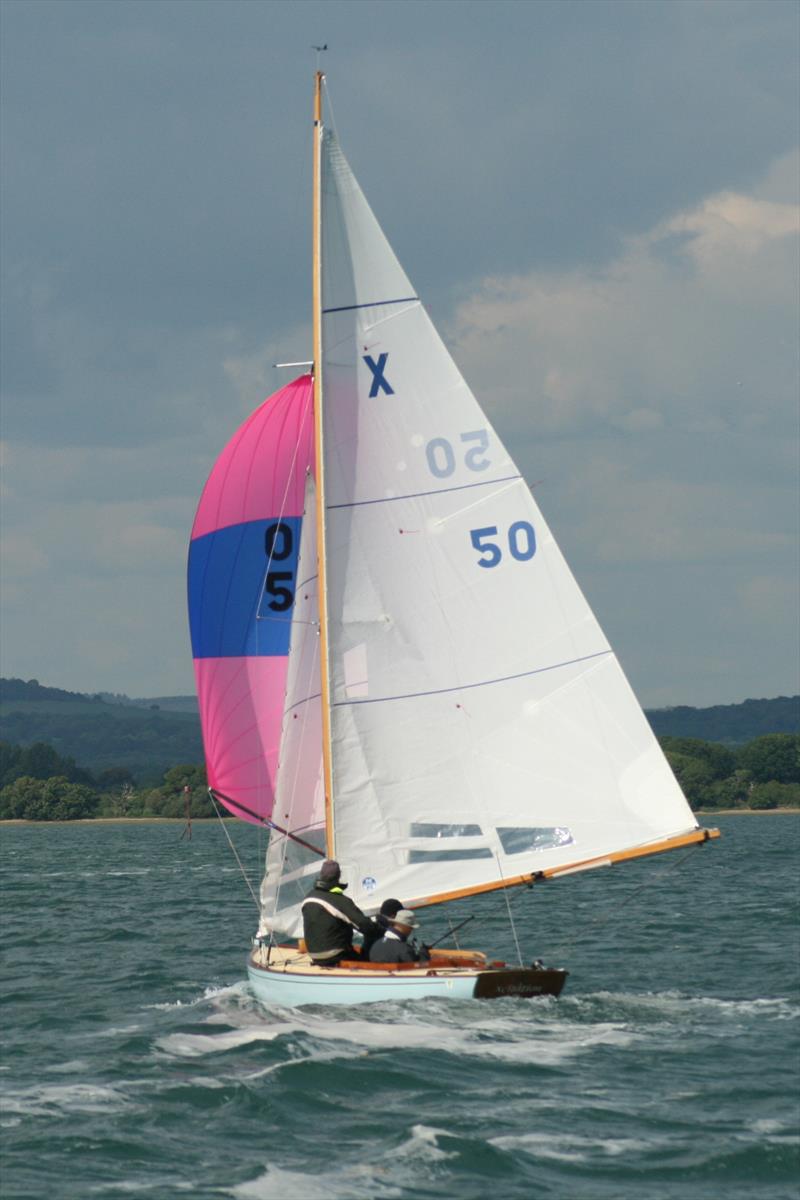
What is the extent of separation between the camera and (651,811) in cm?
2119

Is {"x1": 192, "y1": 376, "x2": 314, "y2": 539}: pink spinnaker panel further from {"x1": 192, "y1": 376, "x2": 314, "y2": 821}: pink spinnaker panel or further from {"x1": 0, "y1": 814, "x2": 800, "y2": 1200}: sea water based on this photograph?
{"x1": 0, "y1": 814, "x2": 800, "y2": 1200}: sea water

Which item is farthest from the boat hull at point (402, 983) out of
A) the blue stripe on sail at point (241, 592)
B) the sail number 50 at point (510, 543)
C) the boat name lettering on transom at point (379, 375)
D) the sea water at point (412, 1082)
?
the boat name lettering on transom at point (379, 375)

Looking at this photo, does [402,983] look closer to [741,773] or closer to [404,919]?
[404,919]

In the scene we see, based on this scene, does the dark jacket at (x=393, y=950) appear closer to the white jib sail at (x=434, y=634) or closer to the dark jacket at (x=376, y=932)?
the dark jacket at (x=376, y=932)

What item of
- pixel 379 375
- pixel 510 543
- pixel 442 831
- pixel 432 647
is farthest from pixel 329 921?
pixel 379 375

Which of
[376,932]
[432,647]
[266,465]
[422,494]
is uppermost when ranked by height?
[266,465]

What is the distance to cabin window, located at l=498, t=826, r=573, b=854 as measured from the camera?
21438mm

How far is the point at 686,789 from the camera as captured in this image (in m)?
158

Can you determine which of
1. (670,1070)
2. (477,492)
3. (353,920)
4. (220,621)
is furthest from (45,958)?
(670,1070)

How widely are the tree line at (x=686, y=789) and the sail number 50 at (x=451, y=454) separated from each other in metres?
138

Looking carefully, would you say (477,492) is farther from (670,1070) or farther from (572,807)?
(670,1070)

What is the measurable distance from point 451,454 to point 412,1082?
26.7 ft

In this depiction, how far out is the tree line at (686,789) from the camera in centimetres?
16188

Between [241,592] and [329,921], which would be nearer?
[329,921]
